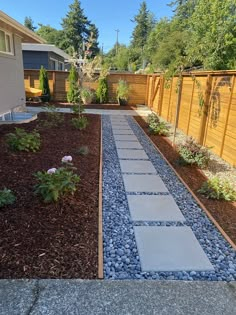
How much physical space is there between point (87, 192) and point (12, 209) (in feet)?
3.42

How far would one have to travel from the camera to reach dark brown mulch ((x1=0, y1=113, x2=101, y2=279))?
7.18ft

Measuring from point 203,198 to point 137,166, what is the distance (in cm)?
157

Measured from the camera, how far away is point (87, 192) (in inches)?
144

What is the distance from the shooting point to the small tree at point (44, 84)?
14242mm

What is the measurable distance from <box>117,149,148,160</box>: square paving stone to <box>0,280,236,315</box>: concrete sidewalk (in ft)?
12.1

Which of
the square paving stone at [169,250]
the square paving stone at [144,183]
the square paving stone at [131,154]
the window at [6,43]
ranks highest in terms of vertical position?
the window at [6,43]

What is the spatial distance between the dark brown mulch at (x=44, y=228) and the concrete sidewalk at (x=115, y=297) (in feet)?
0.47

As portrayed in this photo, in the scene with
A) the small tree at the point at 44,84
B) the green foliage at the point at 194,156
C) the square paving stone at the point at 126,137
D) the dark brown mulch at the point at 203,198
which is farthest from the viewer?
the small tree at the point at 44,84

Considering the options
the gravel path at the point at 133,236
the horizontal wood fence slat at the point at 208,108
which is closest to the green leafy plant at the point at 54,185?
the gravel path at the point at 133,236

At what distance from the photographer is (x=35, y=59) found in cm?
1766

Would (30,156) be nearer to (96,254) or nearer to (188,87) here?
(96,254)

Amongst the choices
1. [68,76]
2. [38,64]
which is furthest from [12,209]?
[38,64]

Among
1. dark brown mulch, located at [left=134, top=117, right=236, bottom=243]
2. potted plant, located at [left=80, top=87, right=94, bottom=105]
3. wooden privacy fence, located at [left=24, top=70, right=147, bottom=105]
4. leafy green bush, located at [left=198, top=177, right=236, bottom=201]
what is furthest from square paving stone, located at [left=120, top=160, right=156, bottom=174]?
wooden privacy fence, located at [left=24, top=70, right=147, bottom=105]

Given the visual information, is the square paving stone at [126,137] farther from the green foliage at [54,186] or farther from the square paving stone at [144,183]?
the green foliage at [54,186]
